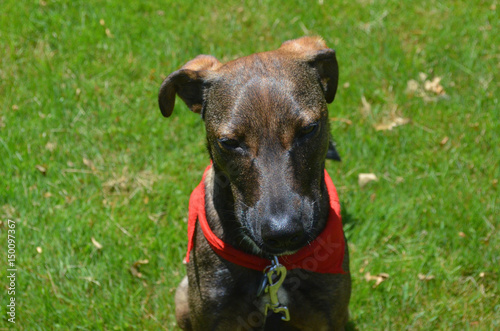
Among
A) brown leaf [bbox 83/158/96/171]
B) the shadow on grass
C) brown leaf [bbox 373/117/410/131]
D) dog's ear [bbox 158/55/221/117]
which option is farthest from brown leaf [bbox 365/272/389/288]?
brown leaf [bbox 83/158/96/171]

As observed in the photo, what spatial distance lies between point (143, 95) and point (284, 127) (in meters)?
3.61

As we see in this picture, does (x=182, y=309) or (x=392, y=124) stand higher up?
(x=392, y=124)

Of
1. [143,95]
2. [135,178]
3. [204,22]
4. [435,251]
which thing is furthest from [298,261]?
[204,22]

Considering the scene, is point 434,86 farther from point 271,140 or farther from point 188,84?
point 271,140

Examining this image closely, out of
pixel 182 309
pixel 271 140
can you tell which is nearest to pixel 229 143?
pixel 271 140

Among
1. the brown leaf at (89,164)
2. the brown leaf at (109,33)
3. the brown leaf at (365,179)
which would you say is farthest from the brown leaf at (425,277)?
the brown leaf at (109,33)

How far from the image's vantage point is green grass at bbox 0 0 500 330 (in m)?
4.77

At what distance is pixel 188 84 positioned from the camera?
369 centimetres

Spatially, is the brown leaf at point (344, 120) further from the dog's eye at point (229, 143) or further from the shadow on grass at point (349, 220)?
the dog's eye at point (229, 143)

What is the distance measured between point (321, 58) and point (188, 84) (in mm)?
916

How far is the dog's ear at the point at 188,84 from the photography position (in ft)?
11.7

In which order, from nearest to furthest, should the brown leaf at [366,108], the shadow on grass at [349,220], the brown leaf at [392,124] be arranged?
the shadow on grass at [349,220] → the brown leaf at [392,124] → the brown leaf at [366,108]

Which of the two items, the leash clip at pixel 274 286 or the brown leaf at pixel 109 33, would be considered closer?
the leash clip at pixel 274 286

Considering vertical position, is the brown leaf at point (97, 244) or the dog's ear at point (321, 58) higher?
the dog's ear at point (321, 58)
